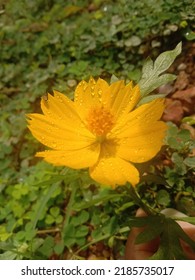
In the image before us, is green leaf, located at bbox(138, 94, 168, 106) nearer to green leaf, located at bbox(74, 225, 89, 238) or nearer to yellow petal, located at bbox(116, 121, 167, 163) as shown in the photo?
yellow petal, located at bbox(116, 121, 167, 163)

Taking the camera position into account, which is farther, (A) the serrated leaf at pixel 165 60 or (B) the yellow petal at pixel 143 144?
(A) the serrated leaf at pixel 165 60

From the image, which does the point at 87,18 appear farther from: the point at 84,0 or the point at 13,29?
the point at 13,29

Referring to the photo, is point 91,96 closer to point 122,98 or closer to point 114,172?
point 122,98

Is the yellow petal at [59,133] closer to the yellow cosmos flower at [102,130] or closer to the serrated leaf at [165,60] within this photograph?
the yellow cosmos flower at [102,130]

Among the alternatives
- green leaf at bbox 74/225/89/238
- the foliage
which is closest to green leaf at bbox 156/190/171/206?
the foliage

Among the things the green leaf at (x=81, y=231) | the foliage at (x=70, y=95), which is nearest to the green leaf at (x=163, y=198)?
the foliage at (x=70, y=95)

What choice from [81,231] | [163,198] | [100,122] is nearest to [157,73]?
[100,122]
